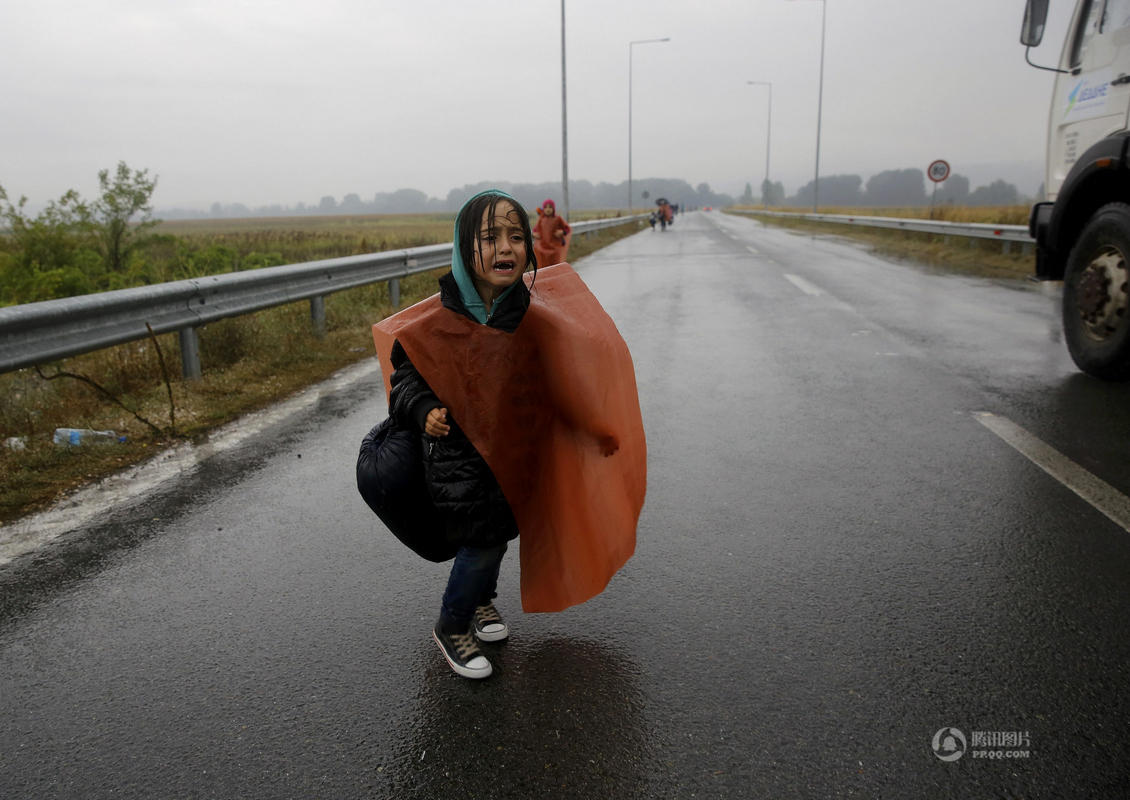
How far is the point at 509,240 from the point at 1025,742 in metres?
1.88

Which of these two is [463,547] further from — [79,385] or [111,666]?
[79,385]

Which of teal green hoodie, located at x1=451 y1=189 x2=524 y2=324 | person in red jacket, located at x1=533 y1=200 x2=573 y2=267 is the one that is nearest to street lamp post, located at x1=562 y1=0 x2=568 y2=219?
person in red jacket, located at x1=533 y1=200 x2=573 y2=267

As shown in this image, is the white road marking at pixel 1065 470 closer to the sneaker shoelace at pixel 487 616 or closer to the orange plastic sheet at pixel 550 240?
the sneaker shoelace at pixel 487 616

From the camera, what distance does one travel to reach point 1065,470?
13.3ft

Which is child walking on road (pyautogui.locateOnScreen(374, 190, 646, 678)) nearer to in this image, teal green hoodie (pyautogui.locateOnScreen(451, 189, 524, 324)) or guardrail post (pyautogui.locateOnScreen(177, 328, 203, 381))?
teal green hoodie (pyautogui.locateOnScreen(451, 189, 524, 324))

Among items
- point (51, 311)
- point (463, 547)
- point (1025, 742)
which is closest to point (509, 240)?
point (463, 547)

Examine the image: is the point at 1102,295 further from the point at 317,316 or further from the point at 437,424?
the point at 317,316

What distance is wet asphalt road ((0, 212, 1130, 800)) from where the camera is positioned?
200 cm

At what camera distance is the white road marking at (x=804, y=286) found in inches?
472

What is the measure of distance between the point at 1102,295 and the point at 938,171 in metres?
22.1

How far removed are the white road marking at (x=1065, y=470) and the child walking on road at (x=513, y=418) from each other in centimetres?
239

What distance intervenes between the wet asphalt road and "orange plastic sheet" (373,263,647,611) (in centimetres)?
37

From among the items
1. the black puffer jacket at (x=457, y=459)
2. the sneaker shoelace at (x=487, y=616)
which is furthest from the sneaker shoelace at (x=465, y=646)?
the black puffer jacket at (x=457, y=459)

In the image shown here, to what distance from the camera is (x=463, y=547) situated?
8.18 feet
